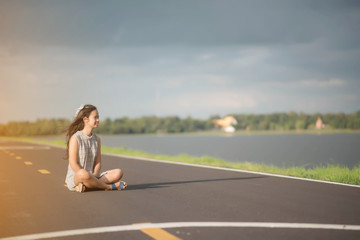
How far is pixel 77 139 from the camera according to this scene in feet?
29.6

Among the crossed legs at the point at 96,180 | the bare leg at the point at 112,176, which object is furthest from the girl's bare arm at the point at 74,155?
the bare leg at the point at 112,176

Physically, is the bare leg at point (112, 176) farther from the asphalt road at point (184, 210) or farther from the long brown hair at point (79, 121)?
the long brown hair at point (79, 121)

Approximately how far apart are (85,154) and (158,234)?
154 inches

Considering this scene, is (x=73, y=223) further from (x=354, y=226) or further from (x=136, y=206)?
(x=354, y=226)

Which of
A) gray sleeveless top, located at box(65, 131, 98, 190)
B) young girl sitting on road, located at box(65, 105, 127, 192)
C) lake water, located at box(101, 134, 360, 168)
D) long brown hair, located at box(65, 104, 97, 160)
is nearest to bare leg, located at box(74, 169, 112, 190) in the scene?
young girl sitting on road, located at box(65, 105, 127, 192)

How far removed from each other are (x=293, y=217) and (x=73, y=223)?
2914 millimetres

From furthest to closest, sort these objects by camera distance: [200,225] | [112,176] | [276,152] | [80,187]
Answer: [276,152], [112,176], [80,187], [200,225]

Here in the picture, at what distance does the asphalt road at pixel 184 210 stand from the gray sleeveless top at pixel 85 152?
43 centimetres

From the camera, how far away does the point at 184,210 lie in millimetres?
7156

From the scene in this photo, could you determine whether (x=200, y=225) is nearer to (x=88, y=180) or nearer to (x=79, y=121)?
(x=88, y=180)

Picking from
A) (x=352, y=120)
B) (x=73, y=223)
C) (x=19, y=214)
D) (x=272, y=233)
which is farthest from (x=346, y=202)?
(x=352, y=120)

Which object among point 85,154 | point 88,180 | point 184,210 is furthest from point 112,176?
point 184,210

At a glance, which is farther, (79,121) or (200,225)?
(79,121)

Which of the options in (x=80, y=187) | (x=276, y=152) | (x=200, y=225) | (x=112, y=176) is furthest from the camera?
(x=276, y=152)
